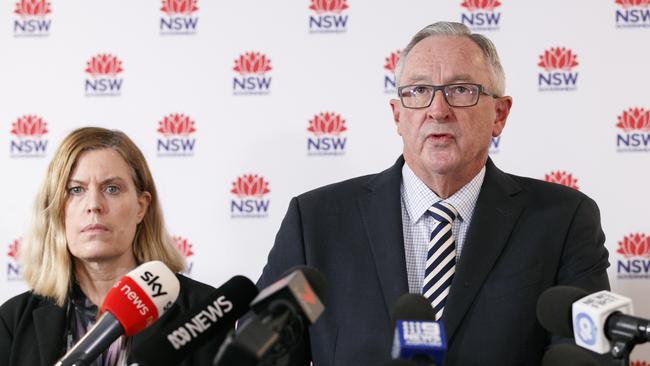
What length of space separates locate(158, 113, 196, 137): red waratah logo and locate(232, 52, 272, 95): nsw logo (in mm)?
220

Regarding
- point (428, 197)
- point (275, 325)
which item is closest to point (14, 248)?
point (428, 197)

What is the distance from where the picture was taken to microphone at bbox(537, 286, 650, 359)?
1.25 meters

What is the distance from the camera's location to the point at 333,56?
9.99ft

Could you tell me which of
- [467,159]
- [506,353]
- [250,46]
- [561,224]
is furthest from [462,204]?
[250,46]

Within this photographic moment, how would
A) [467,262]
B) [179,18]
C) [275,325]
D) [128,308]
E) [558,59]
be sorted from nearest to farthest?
[275,325]
[128,308]
[467,262]
[558,59]
[179,18]

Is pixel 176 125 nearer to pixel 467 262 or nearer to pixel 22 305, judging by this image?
pixel 22 305

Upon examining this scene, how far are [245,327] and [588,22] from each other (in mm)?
2317

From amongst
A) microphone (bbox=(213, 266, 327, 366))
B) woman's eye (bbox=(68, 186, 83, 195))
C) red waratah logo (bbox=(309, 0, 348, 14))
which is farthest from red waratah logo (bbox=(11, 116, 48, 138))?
microphone (bbox=(213, 266, 327, 366))

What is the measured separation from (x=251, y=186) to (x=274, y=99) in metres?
0.35

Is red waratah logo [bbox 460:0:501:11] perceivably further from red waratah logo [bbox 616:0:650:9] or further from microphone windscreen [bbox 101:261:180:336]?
microphone windscreen [bbox 101:261:180:336]

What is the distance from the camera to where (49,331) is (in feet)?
7.77

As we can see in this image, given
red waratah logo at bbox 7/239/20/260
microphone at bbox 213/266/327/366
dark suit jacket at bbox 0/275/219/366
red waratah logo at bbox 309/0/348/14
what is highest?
red waratah logo at bbox 309/0/348/14

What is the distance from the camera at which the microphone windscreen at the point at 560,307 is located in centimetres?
143

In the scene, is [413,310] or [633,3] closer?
[413,310]
